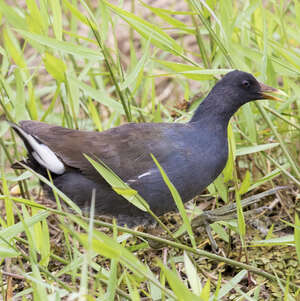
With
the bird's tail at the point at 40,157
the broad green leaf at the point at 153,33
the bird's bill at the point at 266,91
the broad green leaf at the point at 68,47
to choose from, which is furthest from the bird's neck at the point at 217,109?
the bird's tail at the point at 40,157

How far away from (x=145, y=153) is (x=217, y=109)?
0.38m

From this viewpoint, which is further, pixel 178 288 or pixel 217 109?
pixel 217 109

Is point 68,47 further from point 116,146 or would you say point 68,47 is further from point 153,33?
point 116,146

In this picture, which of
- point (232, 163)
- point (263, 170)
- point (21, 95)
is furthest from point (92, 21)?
point (263, 170)

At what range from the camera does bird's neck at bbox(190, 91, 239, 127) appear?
2729mm

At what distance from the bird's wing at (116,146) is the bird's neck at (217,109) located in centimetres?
19

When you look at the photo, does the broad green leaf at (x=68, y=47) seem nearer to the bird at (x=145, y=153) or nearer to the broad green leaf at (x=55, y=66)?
the broad green leaf at (x=55, y=66)

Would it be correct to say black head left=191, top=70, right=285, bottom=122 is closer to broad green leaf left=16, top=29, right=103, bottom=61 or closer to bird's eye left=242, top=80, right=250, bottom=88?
bird's eye left=242, top=80, right=250, bottom=88

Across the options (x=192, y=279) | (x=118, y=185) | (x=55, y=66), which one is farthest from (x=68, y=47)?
(x=192, y=279)

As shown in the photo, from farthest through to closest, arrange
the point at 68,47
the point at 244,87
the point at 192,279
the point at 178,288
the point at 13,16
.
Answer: the point at 13,16
the point at 244,87
the point at 68,47
the point at 192,279
the point at 178,288

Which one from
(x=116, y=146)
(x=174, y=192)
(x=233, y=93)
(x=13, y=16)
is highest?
(x=13, y=16)

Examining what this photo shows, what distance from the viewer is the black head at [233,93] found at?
8.82 ft

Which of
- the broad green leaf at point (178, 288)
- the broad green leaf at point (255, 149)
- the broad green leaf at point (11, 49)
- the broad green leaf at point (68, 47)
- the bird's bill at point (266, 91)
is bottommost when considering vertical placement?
the broad green leaf at point (178, 288)

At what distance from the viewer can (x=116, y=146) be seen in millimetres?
2678
